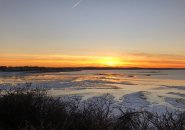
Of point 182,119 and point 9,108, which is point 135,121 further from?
point 9,108

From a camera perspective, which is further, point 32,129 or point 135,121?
point 135,121

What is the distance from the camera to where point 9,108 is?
27.7ft

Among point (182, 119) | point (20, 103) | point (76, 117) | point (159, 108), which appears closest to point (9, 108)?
point (20, 103)

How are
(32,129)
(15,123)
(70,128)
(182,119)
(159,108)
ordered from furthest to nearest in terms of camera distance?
(159,108) → (15,123) → (70,128) → (182,119) → (32,129)

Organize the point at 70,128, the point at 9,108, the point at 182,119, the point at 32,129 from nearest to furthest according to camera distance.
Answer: the point at 32,129 < the point at 182,119 < the point at 70,128 < the point at 9,108

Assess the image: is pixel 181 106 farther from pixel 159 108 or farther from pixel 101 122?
pixel 101 122

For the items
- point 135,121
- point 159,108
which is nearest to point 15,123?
point 135,121

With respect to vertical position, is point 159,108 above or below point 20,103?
below

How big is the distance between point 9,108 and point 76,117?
1.74m

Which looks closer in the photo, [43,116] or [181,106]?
[43,116]

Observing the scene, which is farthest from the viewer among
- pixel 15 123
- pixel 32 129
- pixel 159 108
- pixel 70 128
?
pixel 159 108

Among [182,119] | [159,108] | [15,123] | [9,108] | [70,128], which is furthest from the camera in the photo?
[159,108]

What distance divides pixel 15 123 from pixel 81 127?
1.59 m

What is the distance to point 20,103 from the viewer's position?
8.56m
